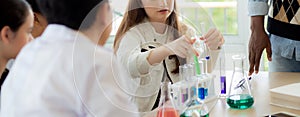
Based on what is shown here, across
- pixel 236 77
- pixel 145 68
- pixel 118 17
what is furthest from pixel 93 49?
pixel 236 77

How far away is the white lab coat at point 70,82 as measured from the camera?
3.25 feet

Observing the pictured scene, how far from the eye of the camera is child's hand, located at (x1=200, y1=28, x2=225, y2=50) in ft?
4.54

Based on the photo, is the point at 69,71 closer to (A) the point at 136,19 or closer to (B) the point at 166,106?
(B) the point at 166,106

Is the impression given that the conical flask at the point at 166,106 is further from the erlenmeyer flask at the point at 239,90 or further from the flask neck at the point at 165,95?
the erlenmeyer flask at the point at 239,90

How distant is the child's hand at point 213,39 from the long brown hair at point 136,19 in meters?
0.10

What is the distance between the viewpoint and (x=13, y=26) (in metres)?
1.47

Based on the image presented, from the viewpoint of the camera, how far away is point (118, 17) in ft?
4.00

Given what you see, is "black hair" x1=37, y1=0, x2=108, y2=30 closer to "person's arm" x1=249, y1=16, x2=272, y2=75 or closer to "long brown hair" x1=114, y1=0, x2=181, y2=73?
"long brown hair" x1=114, y1=0, x2=181, y2=73

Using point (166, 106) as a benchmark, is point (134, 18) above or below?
above

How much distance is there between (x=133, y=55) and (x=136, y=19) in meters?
0.17

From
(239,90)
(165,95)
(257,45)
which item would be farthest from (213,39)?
(257,45)

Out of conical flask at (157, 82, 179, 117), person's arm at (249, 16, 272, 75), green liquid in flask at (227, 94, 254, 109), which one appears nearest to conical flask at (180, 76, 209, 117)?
conical flask at (157, 82, 179, 117)

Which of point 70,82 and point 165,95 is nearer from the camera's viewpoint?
point 70,82

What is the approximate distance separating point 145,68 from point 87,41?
0.46 metres
